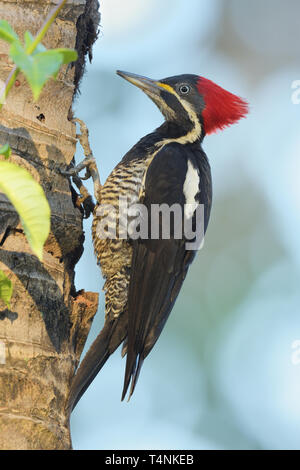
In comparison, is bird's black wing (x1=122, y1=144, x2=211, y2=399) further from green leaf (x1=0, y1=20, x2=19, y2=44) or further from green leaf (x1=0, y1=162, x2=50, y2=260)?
green leaf (x1=0, y1=20, x2=19, y2=44)

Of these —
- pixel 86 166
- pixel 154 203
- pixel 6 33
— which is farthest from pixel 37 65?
pixel 86 166

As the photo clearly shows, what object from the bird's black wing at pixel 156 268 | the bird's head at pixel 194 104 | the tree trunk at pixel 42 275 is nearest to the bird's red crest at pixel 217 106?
the bird's head at pixel 194 104

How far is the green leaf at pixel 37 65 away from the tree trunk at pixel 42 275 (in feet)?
3.16

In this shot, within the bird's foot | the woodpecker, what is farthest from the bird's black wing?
the bird's foot

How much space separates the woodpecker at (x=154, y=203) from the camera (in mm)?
3236

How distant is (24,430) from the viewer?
2193 millimetres

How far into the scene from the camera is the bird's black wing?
3.21 meters

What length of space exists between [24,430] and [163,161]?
182 centimetres

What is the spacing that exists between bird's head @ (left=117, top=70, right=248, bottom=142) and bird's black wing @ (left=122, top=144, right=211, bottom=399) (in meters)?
0.34

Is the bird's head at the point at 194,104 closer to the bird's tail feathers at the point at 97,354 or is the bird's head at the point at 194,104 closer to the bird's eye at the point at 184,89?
the bird's eye at the point at 184,89

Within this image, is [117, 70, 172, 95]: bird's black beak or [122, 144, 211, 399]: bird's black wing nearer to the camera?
[122, 144, 211, 399]: bird's black wing

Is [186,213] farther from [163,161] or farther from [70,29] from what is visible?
[70,29]

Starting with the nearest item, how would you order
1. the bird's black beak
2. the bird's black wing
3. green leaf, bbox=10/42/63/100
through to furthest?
1. green leaf, bbox=10/42/63/100
2. the bird's black wing
3. the bird's black beak

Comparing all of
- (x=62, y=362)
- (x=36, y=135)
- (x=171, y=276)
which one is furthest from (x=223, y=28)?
(x=62, y=362)
